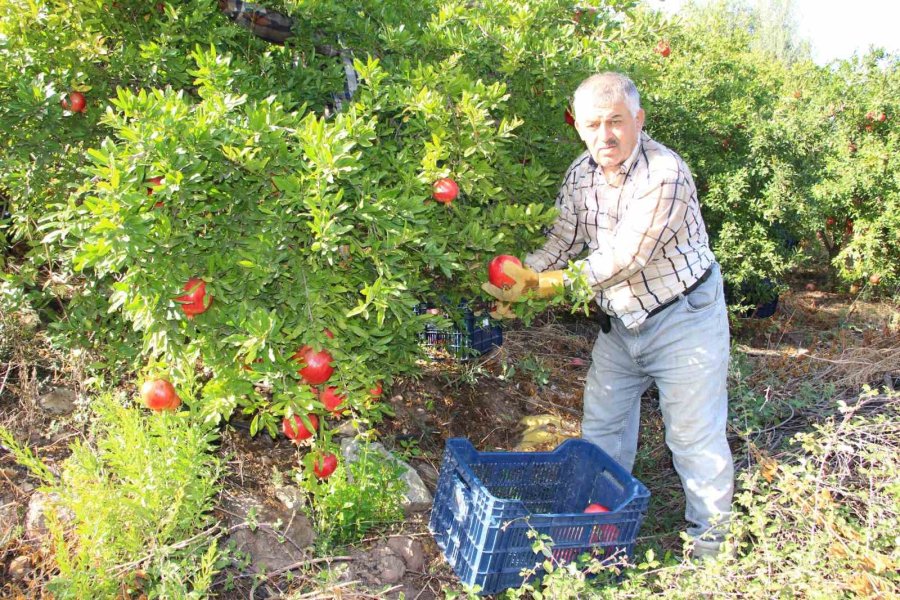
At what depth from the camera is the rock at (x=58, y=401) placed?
127 inches

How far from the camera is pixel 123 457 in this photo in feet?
7.61

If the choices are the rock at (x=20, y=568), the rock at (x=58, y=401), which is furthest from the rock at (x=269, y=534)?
the rock at (x=58, y=401)

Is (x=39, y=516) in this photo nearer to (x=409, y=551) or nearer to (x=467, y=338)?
(x=409, y=551)

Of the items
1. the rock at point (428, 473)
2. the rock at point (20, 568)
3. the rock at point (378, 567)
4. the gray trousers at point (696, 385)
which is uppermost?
the gray trousers at point (696, 385)

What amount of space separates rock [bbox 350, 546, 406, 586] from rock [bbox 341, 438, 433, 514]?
0.28 metres

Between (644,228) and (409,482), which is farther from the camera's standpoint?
(409,482)

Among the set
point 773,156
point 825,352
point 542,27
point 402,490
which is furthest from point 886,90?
point 402,490

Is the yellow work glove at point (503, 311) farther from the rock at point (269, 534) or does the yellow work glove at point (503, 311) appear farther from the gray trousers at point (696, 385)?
the rock at point (269, 534)

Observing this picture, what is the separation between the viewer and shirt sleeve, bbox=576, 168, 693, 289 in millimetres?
2592

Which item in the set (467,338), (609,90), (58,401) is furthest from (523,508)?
(58,401)

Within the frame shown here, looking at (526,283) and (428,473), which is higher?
(526,283)

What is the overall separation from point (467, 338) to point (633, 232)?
209cm

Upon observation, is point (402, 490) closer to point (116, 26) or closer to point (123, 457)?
point (123, 457)

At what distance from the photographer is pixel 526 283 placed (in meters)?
2.74
